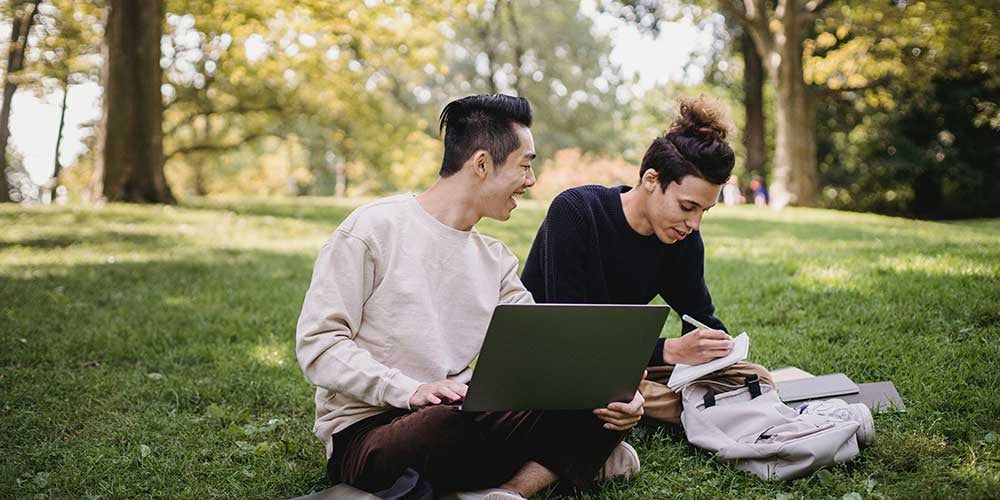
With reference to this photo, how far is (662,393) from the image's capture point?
3.53 m

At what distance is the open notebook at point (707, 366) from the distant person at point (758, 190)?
61.5ft

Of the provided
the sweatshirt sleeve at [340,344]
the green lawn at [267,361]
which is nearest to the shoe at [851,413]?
the green lawn at [267,361]

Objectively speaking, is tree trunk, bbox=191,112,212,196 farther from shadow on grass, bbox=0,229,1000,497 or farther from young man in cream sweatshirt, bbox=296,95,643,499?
young man in cream sweatshirt, bbox=296,95,643,499

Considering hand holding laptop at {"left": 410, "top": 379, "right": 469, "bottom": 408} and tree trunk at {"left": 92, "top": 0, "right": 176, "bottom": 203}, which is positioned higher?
tree trunk at {"left": 92, "top": 0, "right": 176, "bottom": 203}

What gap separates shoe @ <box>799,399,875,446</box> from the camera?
3.21 m

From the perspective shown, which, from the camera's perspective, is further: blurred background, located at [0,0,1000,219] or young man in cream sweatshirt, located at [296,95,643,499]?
blurred background, located at [0,0,1000,219]

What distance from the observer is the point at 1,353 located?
477 cm

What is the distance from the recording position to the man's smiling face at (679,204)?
3283 millimetres

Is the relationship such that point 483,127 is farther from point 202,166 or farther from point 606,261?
point 202,166

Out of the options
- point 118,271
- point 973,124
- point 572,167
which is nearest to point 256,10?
point 118,271

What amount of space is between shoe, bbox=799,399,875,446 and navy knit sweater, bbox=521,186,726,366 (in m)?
0.55

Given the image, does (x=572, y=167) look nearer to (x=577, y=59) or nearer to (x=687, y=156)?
(x=577, y=59)

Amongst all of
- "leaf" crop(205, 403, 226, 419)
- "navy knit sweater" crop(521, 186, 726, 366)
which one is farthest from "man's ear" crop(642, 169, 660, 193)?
"leaf" crop(205, 403, 226, 419)

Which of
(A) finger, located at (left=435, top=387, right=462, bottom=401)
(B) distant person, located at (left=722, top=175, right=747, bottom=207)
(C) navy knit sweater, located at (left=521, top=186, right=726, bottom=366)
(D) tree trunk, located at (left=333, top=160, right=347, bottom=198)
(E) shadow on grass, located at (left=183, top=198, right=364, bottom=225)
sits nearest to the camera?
(A) finger, located at (left=435, top=387, right=462, bottom=401)
